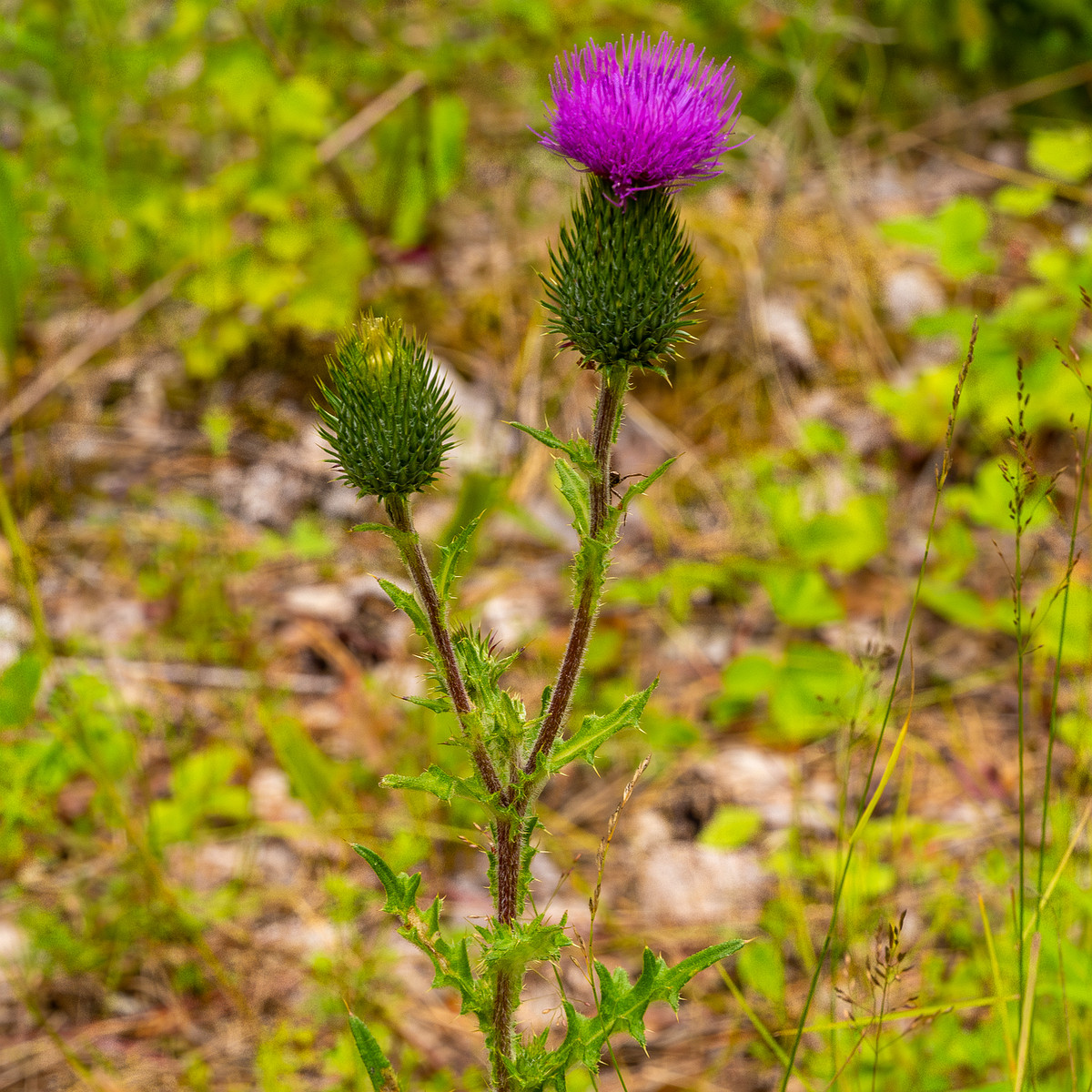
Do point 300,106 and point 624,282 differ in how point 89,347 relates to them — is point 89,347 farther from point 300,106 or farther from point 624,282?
point 624,282

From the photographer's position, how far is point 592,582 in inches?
61.0

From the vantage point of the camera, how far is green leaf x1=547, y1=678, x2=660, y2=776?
150cm

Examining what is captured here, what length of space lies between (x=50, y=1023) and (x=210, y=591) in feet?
5.22

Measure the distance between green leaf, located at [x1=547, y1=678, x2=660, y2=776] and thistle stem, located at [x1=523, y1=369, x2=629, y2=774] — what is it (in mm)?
44

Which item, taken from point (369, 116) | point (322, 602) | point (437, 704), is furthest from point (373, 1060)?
point (369, 116)

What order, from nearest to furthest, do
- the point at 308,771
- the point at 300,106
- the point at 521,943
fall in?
the point at 521,943 → the point at 308,771 → the point at 300,106

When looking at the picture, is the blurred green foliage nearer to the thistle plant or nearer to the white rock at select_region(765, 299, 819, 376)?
the white rock at select_region(765, 299, 819, 376)

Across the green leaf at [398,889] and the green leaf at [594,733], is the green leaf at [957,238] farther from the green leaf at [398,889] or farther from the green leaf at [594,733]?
the green leaf at [398,889]

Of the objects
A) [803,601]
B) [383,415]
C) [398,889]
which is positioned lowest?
[398,889]

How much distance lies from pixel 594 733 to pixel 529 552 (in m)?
2.59

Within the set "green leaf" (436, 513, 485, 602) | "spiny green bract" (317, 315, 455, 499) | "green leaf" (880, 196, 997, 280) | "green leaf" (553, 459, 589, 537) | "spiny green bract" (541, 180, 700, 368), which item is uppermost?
"green leaf" (880, 196, 997, 280)

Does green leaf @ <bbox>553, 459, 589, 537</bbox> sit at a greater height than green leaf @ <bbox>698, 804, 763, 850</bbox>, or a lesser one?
greater

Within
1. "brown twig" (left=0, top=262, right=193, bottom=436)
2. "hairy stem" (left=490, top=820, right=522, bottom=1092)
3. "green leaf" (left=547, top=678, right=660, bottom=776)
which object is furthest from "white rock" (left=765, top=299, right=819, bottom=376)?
"hairy stem" (left=490, top=820, right=522, bottom=1092)

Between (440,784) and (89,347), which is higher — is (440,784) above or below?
below
